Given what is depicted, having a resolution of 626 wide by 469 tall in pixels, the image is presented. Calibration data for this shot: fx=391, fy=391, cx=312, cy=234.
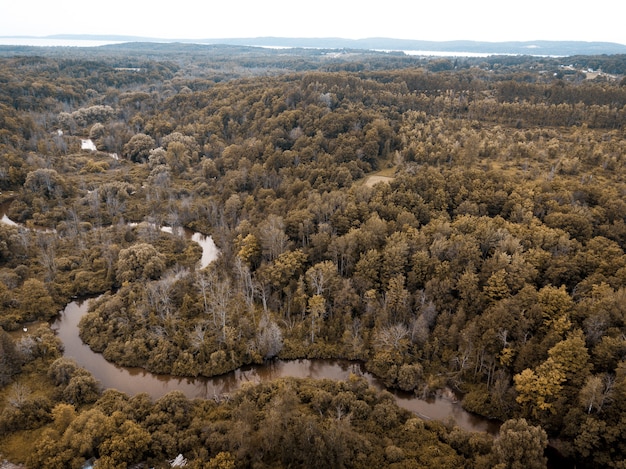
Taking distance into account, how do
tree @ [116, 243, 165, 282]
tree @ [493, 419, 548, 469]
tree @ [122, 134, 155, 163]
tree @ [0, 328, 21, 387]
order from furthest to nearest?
tree @ [122, 134, 155, 163] < tree @ [116, 243, 165, 282] < tree @ [0, 328, 21, 387] < tree @ [493, 419, 548, 469]

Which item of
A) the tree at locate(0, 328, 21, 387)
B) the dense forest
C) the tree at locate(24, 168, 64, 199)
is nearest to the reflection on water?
the dense forest

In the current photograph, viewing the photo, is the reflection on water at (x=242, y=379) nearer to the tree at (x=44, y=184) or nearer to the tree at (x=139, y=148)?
the tree at (x=44, y=184)

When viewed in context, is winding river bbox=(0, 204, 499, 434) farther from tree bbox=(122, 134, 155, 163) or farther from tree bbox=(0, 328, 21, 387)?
tree bbox=(122, 134, 155, 163)

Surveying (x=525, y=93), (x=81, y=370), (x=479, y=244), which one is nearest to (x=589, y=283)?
(x=479, y=244)

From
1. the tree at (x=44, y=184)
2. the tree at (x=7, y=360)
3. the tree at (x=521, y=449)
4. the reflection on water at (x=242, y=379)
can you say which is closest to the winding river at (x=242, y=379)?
the reflection on water at (x=242, y=379)

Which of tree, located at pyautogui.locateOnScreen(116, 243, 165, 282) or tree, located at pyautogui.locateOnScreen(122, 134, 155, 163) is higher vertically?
tree, located at pyautogui.locateOnScreen(122, 134, 155, 163)

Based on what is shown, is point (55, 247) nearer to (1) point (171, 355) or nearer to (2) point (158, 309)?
(2) point (158, 309)

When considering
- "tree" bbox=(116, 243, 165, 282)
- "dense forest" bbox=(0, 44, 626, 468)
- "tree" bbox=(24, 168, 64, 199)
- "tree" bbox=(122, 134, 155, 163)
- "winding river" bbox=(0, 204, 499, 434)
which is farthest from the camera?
"tree" bbox=(122, 134, 155, 163)
